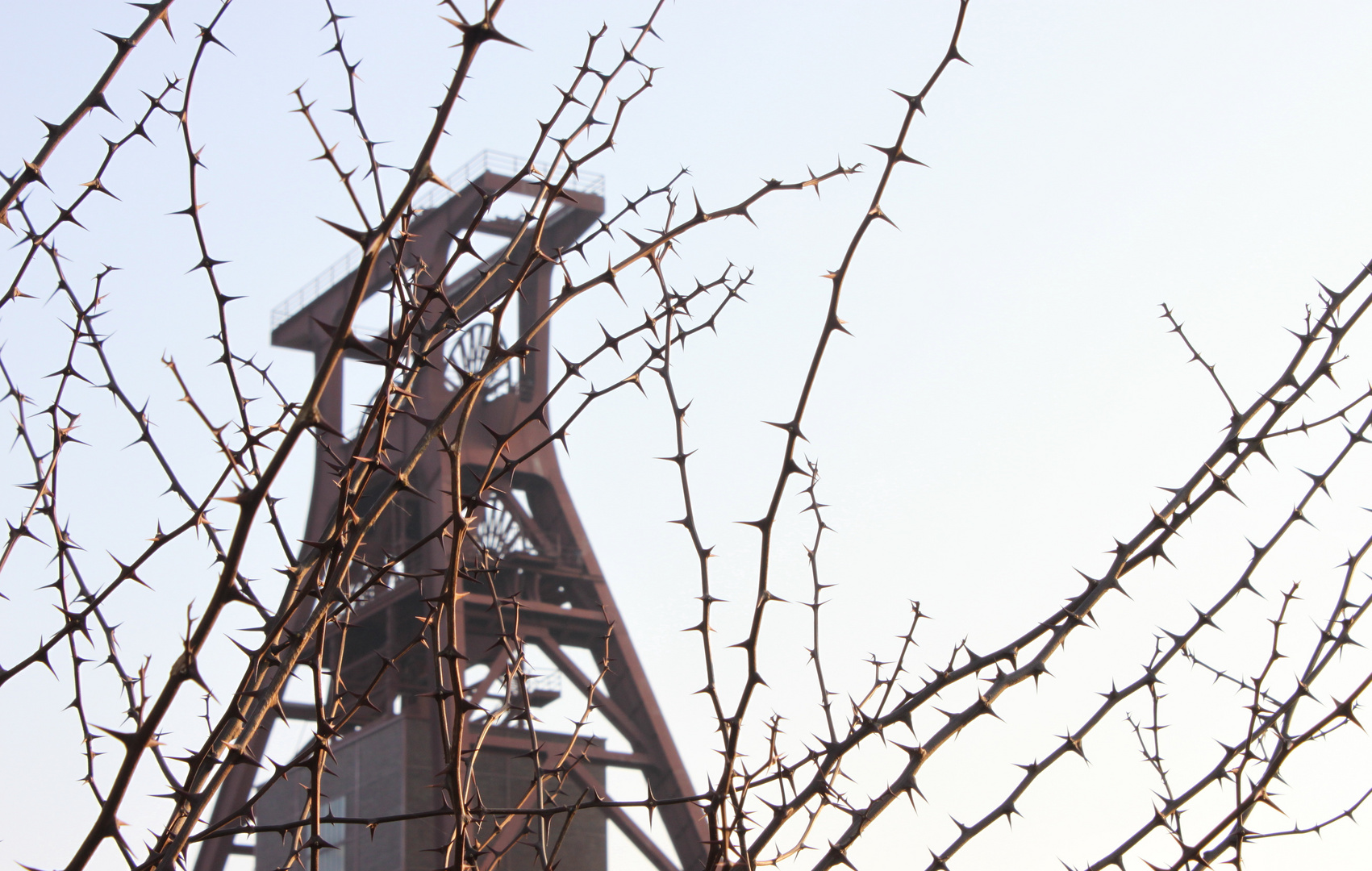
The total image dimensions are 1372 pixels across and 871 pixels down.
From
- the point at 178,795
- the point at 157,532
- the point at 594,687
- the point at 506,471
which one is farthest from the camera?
the point at 594,687

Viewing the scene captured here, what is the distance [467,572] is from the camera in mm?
763

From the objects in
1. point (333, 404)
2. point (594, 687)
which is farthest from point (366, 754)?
point (594, 687)

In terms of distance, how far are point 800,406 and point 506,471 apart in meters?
0.17

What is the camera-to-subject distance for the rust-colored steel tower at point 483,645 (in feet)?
32.5

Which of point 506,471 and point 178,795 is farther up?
point 506,471

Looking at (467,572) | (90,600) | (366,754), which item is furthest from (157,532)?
(366,754)

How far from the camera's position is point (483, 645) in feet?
36.4

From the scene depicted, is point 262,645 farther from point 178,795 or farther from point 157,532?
point 157,532

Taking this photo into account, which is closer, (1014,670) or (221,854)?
(1014,670)

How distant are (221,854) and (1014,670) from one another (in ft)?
34.7

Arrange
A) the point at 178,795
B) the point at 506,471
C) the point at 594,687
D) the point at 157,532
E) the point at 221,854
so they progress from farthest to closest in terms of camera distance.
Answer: the point at 221,854 → the point at 594,687 → the point at 157,532 → the point at 506,471 → the point at 178,795

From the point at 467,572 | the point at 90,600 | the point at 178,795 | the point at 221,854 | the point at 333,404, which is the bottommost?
the point at 178,795

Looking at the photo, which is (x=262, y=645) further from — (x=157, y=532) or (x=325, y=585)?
(x=157, y=532)

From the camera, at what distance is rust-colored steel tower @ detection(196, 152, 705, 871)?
9914 millimetres
